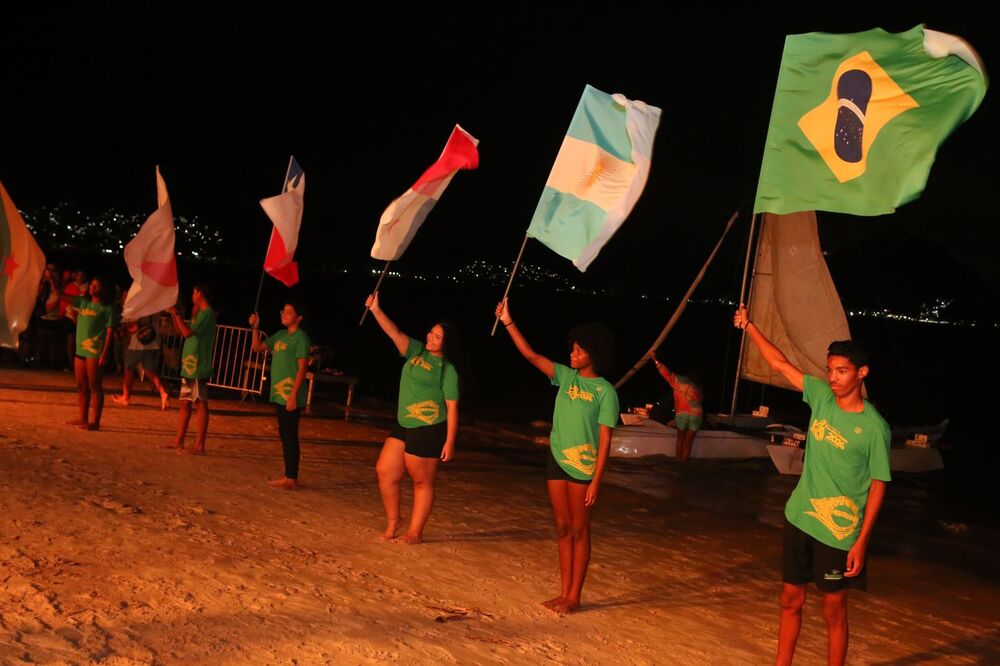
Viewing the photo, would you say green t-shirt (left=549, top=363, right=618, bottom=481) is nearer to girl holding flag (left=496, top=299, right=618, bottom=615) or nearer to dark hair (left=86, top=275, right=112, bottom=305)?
girl holding flag (left=496, top=299, right=618, bottom=615)

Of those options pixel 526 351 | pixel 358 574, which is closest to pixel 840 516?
pixel 526 351

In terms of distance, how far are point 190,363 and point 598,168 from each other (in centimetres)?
579

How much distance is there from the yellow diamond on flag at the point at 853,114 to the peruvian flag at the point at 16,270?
18.6 ft

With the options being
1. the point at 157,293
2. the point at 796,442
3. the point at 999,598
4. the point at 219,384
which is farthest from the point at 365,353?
the point at 999,598

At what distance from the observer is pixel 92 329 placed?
38.5 ft

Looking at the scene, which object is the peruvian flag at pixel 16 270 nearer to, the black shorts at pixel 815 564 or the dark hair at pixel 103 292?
the dark hair at pixel 103 292

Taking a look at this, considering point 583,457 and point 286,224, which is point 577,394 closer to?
point 583,457

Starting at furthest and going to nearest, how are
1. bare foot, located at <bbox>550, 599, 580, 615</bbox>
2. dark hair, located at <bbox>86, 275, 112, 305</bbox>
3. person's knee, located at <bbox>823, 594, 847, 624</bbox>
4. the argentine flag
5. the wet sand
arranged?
dark hair, located at <bbox>86, 275, 112, 305</bbox> → the argentine flag → bare foot, located at <bbox>550, 599, 580, 615</bbox> → the wet sand → person's knee, located at <bbox>823, 594, 847, 624</bbox>

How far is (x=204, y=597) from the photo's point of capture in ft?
20.4

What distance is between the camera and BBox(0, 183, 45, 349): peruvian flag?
7.55 metres

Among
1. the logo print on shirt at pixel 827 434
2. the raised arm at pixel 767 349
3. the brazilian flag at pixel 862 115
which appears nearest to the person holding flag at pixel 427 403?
the raised arm at pixel 767 349

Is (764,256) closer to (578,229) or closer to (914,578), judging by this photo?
(914,578)

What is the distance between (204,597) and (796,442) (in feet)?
44.8

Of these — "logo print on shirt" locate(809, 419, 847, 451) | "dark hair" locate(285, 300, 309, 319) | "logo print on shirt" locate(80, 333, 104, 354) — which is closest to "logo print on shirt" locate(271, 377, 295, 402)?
"dark hair" locate(285, 300, 309, 319)
